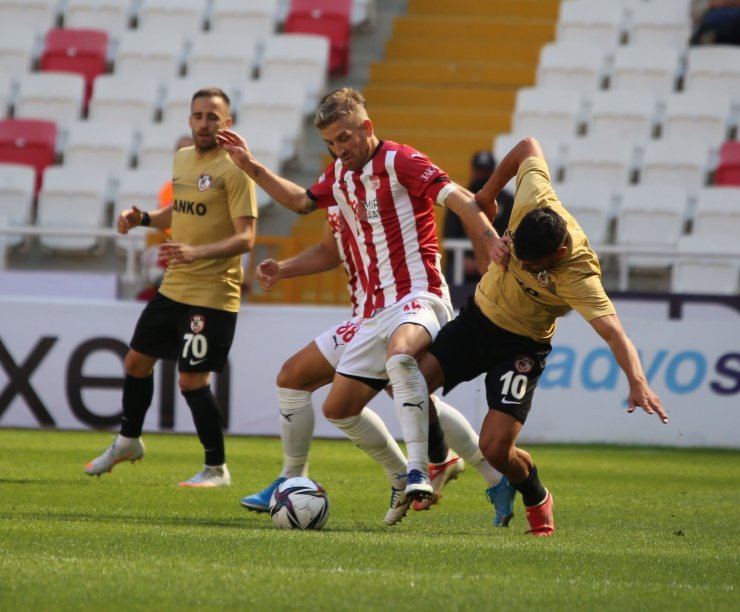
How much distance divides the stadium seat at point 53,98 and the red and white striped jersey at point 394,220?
11.1 metres

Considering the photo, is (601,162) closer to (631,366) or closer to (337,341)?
(337,341)

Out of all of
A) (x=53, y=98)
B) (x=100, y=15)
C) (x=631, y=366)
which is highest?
(x=100, y=15)

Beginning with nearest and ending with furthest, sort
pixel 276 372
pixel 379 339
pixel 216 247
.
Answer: pixel 379 339 < pixel 216 247 < pixel 276 372

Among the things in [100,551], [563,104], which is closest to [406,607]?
[100,551]

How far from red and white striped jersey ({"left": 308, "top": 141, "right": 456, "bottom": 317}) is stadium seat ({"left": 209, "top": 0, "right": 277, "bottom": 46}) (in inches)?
464

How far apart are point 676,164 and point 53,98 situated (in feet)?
24.8

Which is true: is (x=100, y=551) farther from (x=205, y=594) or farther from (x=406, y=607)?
(x=406, y=607)

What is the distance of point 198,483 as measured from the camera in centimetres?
859

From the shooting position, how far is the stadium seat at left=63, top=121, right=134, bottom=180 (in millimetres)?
16859

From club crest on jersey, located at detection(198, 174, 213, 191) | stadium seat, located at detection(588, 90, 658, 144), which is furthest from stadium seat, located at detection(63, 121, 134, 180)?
club crest on jersey, located at detection(198, 174, 213, 191)

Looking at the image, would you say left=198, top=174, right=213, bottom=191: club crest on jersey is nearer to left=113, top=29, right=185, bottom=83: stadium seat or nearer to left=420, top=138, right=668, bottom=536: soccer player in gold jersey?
left=420, top=138, right=668, bottom=536: soccer player in gold jersey

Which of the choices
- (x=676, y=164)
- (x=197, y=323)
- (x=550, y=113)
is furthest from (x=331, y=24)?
(x=197, y=323)

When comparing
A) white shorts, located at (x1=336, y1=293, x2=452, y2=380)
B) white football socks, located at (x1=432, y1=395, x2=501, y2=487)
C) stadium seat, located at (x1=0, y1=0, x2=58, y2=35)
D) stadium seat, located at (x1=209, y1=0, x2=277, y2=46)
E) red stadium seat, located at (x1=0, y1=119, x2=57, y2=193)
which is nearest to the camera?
white shorts, located at (x1=336, y1=293, x2=452, y2=380)

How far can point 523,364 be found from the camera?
266 inches
